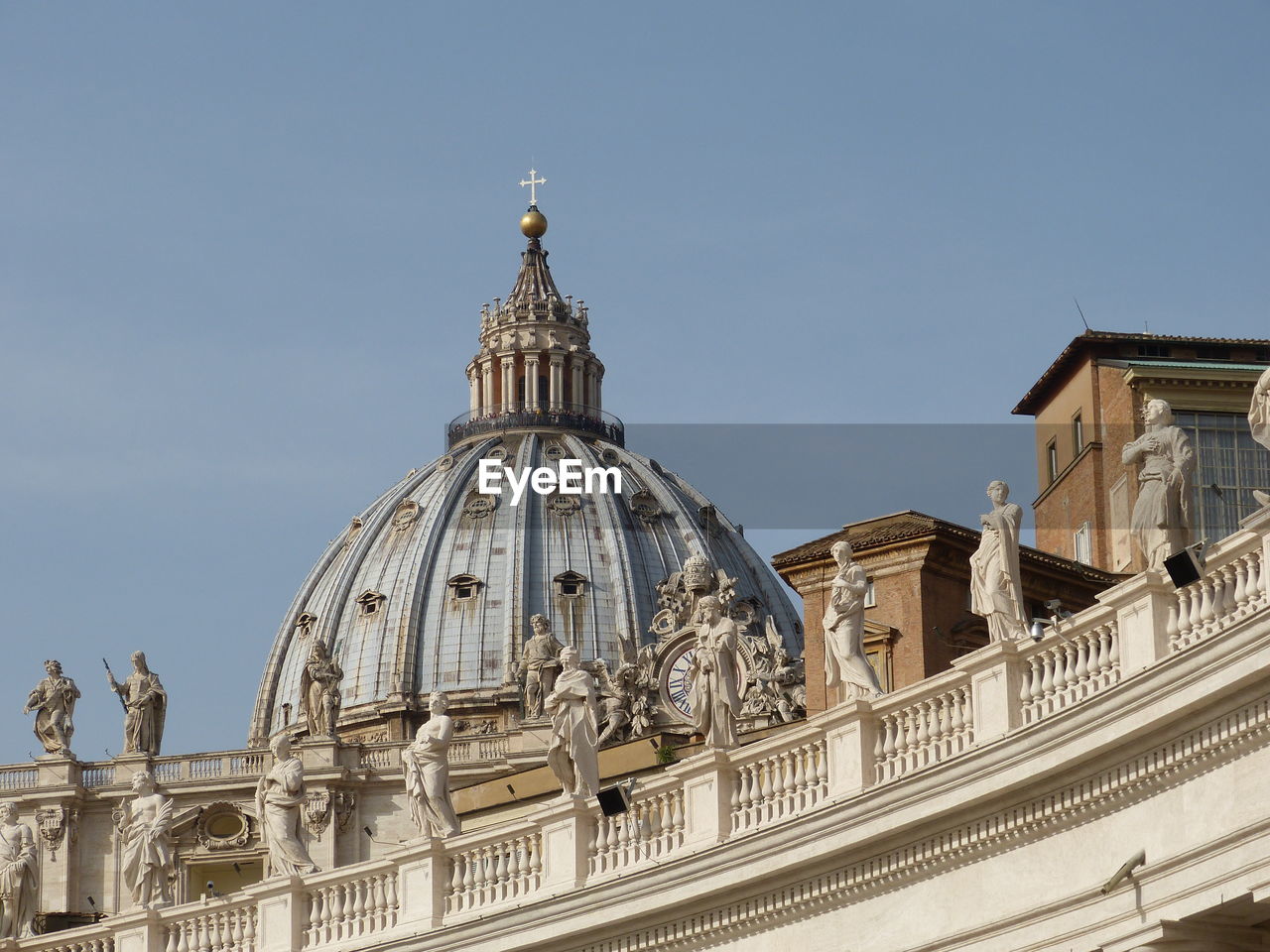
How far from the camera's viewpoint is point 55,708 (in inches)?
3612

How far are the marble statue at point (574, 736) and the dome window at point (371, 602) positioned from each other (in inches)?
4995

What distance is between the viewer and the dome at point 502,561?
518ft

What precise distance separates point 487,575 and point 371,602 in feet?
19.1

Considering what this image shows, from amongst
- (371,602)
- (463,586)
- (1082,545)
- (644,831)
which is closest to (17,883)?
(644,831)

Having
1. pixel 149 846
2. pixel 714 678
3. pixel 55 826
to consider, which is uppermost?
pixel 55 826

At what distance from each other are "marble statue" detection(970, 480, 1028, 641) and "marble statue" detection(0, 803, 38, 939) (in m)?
14.4

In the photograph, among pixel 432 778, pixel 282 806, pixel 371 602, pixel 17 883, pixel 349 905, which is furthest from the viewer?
pixel 371 602

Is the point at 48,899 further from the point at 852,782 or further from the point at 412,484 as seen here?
the point at 412,484

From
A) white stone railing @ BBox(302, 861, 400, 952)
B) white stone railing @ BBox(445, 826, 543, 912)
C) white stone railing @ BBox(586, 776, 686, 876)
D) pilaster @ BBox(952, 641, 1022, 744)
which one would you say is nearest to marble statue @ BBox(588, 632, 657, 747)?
white stone railing @ BBox(302, 861, 400, 952)

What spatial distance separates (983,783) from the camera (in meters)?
29.8

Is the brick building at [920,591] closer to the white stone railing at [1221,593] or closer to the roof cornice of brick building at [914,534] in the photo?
the roof cornice of brick building at [914,534]

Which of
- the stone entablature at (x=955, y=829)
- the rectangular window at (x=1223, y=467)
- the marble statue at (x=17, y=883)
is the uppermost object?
the rectangular window at (x=1223, y=467)

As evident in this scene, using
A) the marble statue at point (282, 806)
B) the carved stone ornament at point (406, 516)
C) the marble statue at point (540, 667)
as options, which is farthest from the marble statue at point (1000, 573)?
the carved stone ornament at point (406, 516)

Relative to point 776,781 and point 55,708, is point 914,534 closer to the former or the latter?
point 776,781
